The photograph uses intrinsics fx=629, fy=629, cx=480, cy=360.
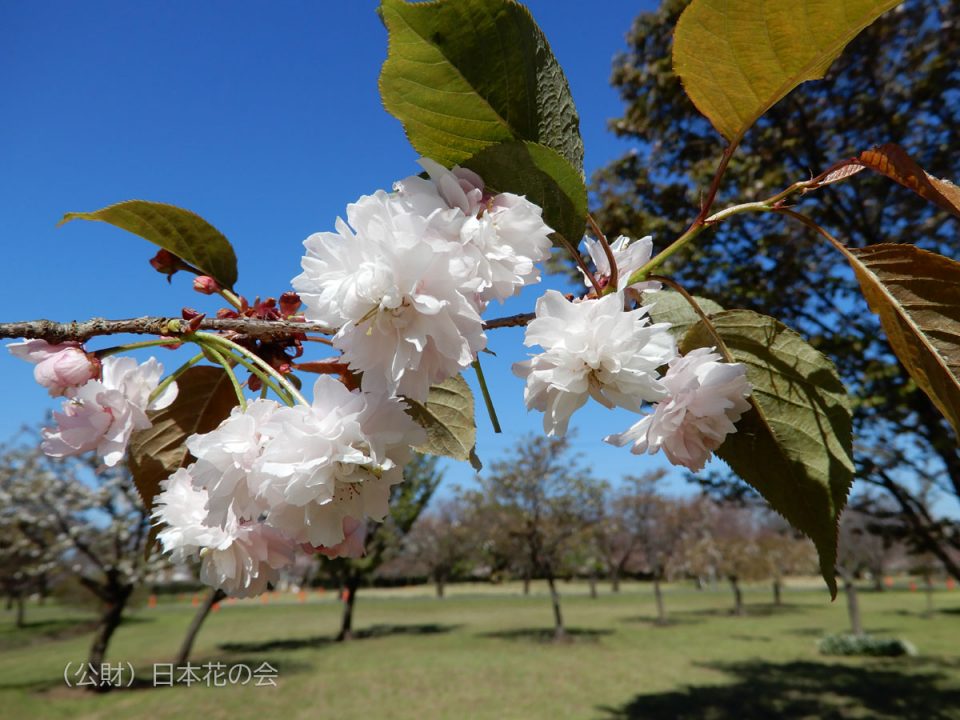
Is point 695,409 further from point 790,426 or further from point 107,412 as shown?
point 107,412

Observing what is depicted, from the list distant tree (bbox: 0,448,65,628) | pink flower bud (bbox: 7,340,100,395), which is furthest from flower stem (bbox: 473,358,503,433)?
distant tree (bbox: 0,448,65,628)

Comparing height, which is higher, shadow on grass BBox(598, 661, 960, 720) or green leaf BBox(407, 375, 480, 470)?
green leaf BBox(407, 375, 480, 470)

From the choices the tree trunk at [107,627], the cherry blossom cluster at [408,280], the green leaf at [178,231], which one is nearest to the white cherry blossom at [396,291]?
the cherry blossom cluster at [408,280]

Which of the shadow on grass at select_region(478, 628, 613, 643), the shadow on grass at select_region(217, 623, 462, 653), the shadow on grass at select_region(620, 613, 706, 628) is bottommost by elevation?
the shadow on grass at select_region(217, 623, 462, 653)

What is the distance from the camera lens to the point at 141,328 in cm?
59

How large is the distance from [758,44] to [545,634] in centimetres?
1911

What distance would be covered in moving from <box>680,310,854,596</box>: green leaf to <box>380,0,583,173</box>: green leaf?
0.26 meters

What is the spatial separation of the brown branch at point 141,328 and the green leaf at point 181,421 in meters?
0.11

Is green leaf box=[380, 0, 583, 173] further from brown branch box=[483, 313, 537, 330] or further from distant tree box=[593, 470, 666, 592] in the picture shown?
distant tree box=[593, 470, 666, 592]

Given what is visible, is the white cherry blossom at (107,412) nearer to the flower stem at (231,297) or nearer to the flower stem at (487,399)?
the flower stem at (231,297)

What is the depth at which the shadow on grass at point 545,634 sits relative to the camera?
16719 millimetres

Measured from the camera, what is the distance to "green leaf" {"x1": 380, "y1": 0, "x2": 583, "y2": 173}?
1.46ft

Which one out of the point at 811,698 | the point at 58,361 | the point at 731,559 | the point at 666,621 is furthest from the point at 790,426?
the point at 731,559

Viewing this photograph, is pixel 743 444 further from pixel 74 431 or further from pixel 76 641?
pixel 76 641
